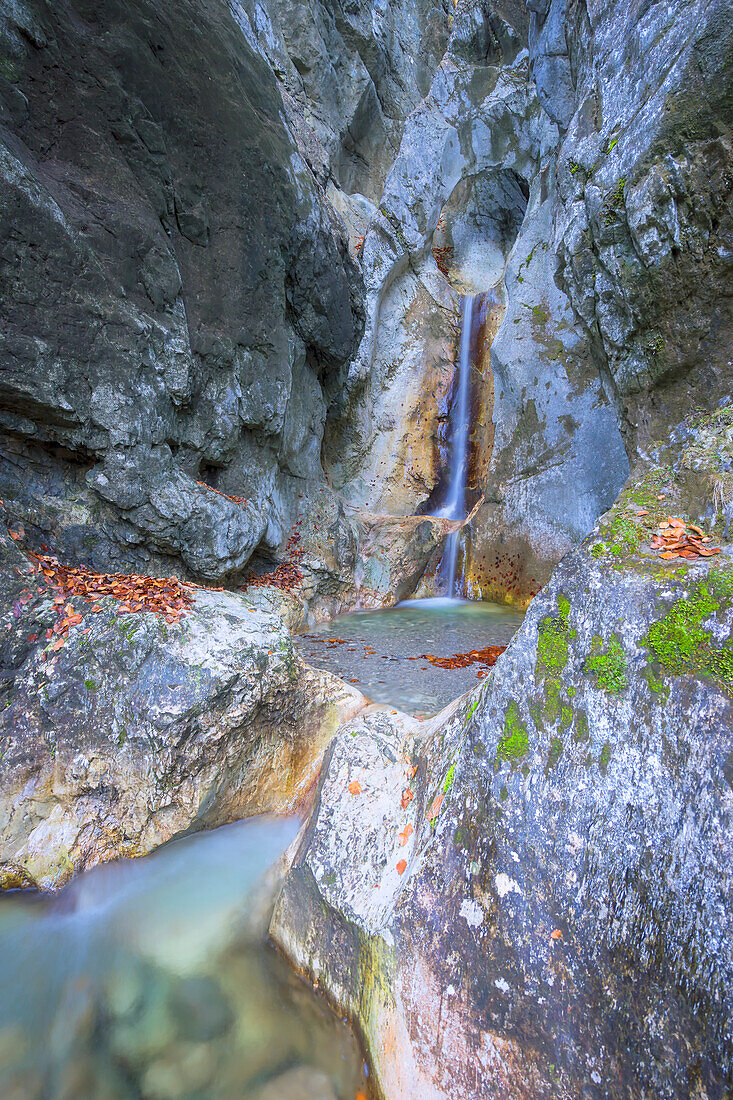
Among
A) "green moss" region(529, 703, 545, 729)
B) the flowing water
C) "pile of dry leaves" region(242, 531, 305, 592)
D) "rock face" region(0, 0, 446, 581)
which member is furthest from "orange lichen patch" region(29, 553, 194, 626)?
"pile of dry leaves" region(242, 531, 305, 592)

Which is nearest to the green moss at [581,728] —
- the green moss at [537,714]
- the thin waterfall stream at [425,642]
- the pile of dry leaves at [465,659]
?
the green moss at [537,714]

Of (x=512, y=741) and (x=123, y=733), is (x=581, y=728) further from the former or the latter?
(x=123, y=733)

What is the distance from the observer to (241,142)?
24.4 feet

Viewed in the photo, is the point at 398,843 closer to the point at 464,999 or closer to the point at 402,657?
the point at 464,999

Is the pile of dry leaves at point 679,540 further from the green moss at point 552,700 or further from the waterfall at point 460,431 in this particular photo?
the waterfall at point 460,431

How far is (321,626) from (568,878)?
6335mm

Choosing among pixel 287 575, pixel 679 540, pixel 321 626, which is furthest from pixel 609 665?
Result: pixel 287 575

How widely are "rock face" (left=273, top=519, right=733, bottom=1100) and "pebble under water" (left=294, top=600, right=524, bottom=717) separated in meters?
2.17

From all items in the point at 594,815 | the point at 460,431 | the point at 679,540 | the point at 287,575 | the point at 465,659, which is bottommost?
the point at 465,659

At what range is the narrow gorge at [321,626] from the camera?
187 centimetres

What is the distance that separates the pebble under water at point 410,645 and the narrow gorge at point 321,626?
8 centimetres

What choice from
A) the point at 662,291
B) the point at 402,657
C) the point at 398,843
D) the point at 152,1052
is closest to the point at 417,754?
the point at 398,843

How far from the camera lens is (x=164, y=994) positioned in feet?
8.89

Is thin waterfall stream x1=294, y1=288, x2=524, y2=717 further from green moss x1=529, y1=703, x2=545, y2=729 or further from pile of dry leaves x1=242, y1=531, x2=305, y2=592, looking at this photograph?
green moss x1=529, y1=703, x2=545, y2=729
